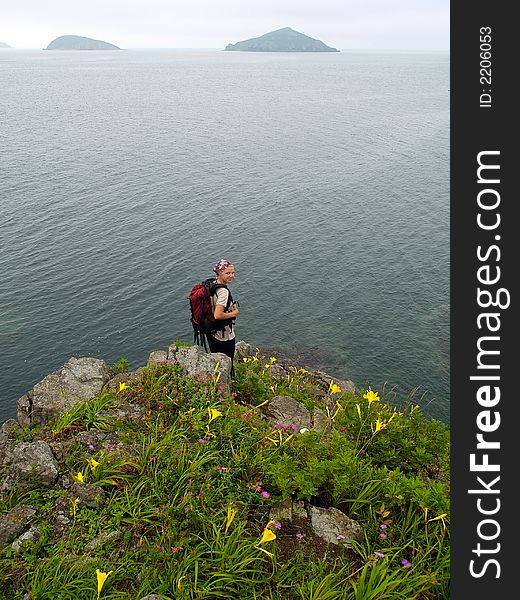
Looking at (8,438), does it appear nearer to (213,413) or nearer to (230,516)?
(213,413)

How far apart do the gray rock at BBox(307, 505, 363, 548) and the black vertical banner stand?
2138 mm

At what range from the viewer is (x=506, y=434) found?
11.7 ft

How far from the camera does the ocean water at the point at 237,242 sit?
26.9 m

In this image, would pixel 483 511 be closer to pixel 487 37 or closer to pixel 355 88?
pixel 487 37

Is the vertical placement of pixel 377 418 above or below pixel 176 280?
above

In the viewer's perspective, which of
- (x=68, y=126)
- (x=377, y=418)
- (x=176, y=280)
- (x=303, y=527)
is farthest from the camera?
(x=68, y=126)

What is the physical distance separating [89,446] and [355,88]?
140890 mm

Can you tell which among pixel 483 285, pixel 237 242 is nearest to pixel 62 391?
pixel 483 285

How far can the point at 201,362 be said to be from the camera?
892 centimetres

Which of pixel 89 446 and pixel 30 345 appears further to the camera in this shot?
pixel 30 345

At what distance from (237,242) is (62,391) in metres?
29.5

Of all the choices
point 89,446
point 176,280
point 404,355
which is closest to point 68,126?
point 176,280

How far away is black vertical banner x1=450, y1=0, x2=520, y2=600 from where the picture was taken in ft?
11.6

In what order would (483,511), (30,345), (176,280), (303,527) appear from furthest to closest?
(176,280) < (30,345) < (303,527) < (483,511)
